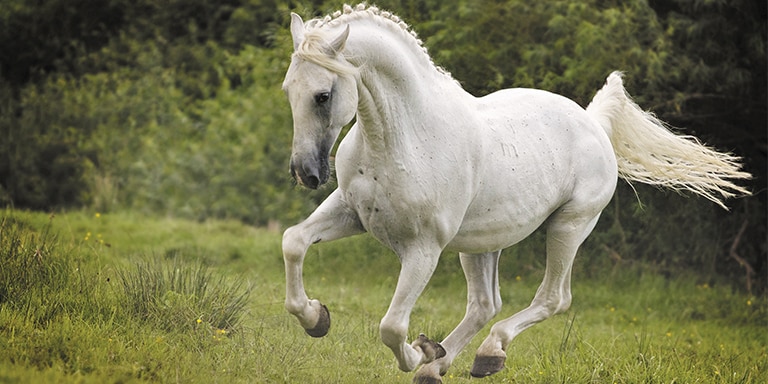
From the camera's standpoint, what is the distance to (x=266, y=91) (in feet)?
45.2

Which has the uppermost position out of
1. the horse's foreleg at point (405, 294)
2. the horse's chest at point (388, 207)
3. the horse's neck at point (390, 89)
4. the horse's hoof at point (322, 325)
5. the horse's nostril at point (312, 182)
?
the horse's neck at point (390, 89)

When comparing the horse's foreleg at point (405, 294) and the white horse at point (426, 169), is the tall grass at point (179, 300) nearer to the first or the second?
the white horse at point (426, 169)

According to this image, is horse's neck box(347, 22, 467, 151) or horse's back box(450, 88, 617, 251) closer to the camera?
horse's neck box(347, 22, 467, 151)

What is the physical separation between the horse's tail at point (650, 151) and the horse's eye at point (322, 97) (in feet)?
9.51

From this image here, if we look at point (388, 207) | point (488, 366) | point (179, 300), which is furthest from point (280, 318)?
point (388, 207)

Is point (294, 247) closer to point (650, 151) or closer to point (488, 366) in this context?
point (488, 366)

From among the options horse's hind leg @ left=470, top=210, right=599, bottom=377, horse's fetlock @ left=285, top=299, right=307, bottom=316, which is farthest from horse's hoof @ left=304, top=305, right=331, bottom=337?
horse's hind leg @ left=470, top=210, right=599, bottom=377

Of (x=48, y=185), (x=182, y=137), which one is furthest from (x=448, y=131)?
(x=182, y=137)

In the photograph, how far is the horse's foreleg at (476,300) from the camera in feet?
19.8

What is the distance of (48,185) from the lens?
44.0 ft

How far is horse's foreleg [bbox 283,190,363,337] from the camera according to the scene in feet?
16.7

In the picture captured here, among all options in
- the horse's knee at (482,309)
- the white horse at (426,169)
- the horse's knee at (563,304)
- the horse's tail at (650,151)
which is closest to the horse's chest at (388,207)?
the white horse at (426,169)

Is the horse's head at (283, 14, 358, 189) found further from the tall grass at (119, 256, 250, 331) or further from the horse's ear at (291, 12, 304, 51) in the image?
the tall grass at (119, 256, 250, 331)

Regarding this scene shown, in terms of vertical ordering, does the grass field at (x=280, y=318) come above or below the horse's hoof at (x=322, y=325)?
below
